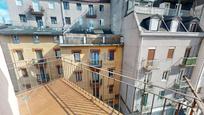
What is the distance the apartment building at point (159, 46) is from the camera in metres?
7.58

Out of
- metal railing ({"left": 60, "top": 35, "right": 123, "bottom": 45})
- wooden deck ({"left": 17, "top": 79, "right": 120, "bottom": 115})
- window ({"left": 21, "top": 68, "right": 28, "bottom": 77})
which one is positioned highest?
metal railing ({"left": 60, "top": 35, "right": 123, "bottom": 45})

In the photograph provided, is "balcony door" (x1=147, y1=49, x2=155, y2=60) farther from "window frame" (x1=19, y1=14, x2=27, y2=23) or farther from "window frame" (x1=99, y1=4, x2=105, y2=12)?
"window frame" (x1=19, y1=14, x2=27, y2=23)

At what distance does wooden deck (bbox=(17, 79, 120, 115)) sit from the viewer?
8.29 feet

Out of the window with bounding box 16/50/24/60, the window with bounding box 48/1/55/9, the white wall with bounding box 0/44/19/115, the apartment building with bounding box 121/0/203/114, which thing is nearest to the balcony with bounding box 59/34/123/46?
the apartment building with bounding box 121/0/203/114

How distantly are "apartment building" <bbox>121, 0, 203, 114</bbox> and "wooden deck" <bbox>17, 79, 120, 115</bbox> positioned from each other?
5.60 meters

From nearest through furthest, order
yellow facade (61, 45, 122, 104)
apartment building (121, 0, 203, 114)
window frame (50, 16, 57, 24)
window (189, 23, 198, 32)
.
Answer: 1. apartment building (121, 0, 203, 114)
2. window (189, 23, 198, 32)
3. yellow facade (61, 45, 122, 104)
4. window frame (50, 16, 57, 24)

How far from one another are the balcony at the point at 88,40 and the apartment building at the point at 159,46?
1186mm

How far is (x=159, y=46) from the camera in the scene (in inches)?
308

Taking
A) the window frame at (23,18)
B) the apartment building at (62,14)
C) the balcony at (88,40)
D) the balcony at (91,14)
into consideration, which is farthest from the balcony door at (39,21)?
the balcony at (88,40)

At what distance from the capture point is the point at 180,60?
857cm

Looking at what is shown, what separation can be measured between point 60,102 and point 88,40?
6.78 m

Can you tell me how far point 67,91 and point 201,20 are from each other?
36.7 feet

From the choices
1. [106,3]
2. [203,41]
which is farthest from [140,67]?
[106,3]

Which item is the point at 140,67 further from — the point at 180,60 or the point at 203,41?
the point at 203,41
